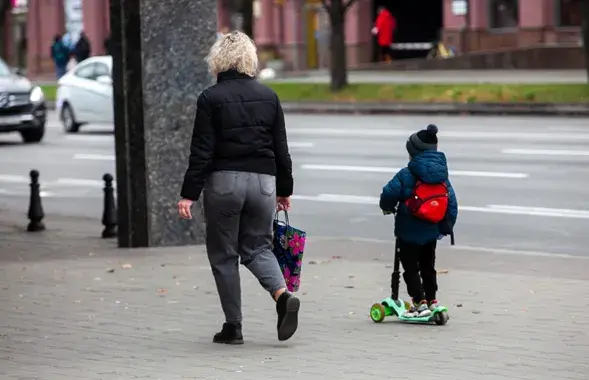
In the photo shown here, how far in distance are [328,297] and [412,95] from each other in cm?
2266

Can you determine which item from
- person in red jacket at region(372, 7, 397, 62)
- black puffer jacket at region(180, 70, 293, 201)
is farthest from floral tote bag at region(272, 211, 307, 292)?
person in red jacket at region(372, 7, 397, 62)

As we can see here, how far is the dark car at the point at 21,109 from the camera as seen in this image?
1053 inches

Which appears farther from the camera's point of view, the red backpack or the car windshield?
the car windshield

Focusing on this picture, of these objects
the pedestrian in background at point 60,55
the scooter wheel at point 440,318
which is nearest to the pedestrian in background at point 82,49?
the pedestrian in background at point 60,55

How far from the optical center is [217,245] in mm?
8281

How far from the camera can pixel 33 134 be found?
27.2 m

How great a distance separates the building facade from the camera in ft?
148

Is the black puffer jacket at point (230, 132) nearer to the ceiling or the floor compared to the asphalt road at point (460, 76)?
nearer to the ceiling

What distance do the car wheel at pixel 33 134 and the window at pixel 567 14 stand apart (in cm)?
2215

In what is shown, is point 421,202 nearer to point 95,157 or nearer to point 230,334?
point 230,334

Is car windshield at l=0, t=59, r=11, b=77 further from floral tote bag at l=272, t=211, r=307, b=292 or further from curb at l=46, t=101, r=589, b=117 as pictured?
floral tote bag at l=272, t=211, r=307, b=292

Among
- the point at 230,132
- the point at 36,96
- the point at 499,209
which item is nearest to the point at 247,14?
the point at 36,96

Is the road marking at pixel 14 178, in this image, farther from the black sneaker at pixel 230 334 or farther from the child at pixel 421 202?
the black sneaker at pixel 230 334

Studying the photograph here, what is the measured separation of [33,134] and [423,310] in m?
19.2
